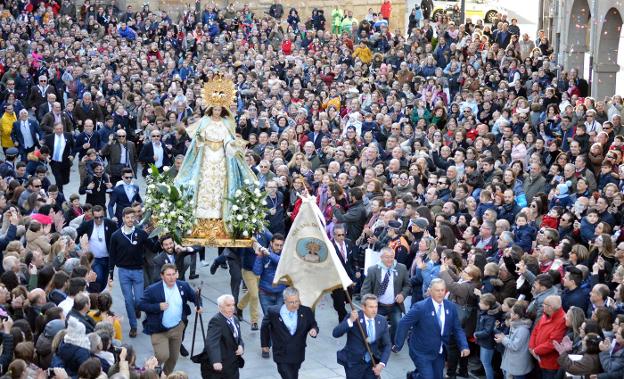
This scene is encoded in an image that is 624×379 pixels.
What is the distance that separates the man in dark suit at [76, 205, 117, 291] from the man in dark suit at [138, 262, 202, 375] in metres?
2.94

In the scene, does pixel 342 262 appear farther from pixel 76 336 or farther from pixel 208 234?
pixel 76 336

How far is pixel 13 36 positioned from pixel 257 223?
16.8 m

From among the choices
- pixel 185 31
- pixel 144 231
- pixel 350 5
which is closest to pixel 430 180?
pixel 144 231

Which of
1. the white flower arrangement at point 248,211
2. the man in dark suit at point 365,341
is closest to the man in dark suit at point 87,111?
the white flower arrangement at point 248,211

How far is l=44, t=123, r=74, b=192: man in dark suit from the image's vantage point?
22.8 metres

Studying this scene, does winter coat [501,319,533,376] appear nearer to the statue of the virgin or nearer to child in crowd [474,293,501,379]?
child in crowd [474,293,501,379]

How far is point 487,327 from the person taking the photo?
14.8 meters

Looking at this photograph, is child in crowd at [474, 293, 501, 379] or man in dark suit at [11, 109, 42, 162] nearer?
child in crowd at [474, 293, 501, 379]

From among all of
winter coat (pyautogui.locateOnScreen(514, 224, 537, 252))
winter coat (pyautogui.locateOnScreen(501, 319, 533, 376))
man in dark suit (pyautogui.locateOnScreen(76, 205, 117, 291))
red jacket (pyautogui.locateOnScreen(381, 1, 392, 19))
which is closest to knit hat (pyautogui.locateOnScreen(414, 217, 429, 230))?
winter coat (pyautogui.locateOnScreen(514, 224, 537, 252))

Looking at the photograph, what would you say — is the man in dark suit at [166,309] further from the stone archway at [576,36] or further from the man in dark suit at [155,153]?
the stone archway at [576,36]

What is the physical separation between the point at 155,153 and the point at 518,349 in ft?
33.4

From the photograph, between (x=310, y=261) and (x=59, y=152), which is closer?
(x=310, y=261)

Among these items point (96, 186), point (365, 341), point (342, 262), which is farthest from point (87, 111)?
point (365, 341)

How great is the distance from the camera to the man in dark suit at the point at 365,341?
13.6m
